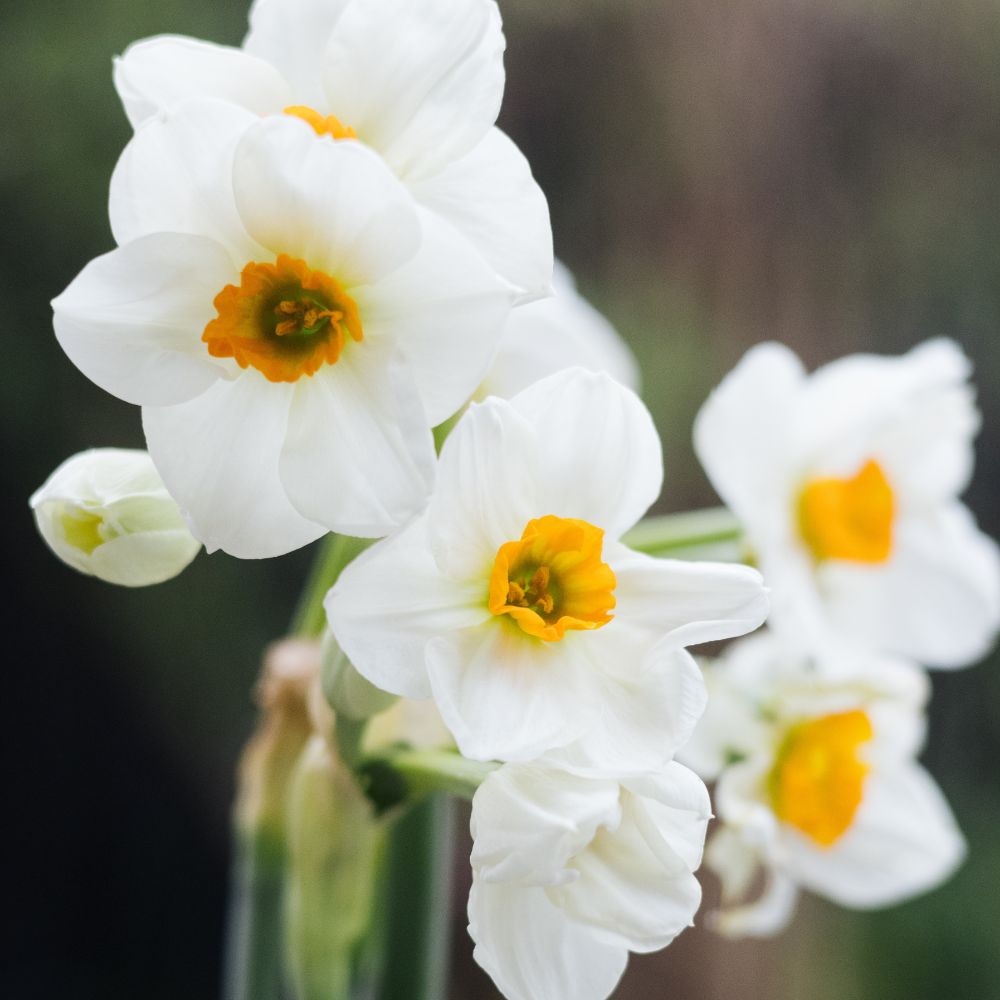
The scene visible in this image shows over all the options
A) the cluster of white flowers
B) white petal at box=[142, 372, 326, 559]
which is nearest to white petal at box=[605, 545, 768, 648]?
white petal at box=[142, 372, 326, 559]

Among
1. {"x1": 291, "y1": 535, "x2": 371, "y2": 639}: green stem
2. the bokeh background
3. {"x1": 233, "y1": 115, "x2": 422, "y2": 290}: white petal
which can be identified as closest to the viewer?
{"x1": 233, "y1": 115, "x2": 422, "y2": 290}: white petal

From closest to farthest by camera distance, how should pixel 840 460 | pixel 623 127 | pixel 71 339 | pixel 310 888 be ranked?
pixel 71 339 → pixel 310 888 → pixel 840 460 → pixel 623 127

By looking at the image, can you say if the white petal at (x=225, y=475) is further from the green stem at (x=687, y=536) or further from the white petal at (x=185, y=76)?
the green stem at (x=687, y=536)

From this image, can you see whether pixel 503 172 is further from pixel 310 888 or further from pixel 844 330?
pixel 844 330

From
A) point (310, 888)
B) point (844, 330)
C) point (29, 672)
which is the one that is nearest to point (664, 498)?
point (844, 330)

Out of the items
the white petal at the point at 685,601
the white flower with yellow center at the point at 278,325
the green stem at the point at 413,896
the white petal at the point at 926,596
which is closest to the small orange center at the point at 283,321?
the white flower with yellow center at the point at 278,325

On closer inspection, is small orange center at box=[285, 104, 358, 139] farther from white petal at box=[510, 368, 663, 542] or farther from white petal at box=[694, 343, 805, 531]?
white petal at box=[694, 343, 805, 531]
